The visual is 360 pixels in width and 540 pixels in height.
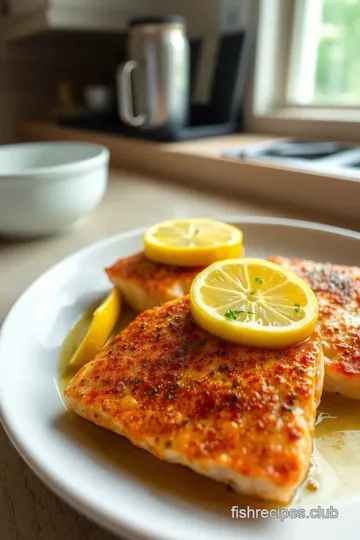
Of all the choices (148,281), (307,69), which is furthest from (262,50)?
(148,281)

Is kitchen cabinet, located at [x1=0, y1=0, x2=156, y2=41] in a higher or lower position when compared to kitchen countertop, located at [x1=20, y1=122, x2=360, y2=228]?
higher

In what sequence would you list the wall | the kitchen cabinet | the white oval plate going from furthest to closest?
the wall < the kitchen cabinet < the white oval plate

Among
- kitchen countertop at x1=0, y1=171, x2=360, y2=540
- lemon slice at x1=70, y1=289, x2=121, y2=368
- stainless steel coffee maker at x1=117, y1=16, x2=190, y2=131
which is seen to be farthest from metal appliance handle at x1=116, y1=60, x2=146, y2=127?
lemon slice at x1=70, y1=289, x2=121, y2=368

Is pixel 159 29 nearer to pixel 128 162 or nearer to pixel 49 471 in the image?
pixel 128 162

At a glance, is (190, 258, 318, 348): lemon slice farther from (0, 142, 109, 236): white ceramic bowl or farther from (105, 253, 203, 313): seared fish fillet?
(0, 142, 109, 236): white ceramic bowl

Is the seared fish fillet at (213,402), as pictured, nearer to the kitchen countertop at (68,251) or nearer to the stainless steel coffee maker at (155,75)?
the kitchen countertop at (68,251)

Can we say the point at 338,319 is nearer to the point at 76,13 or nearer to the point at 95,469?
the point at 95,469
